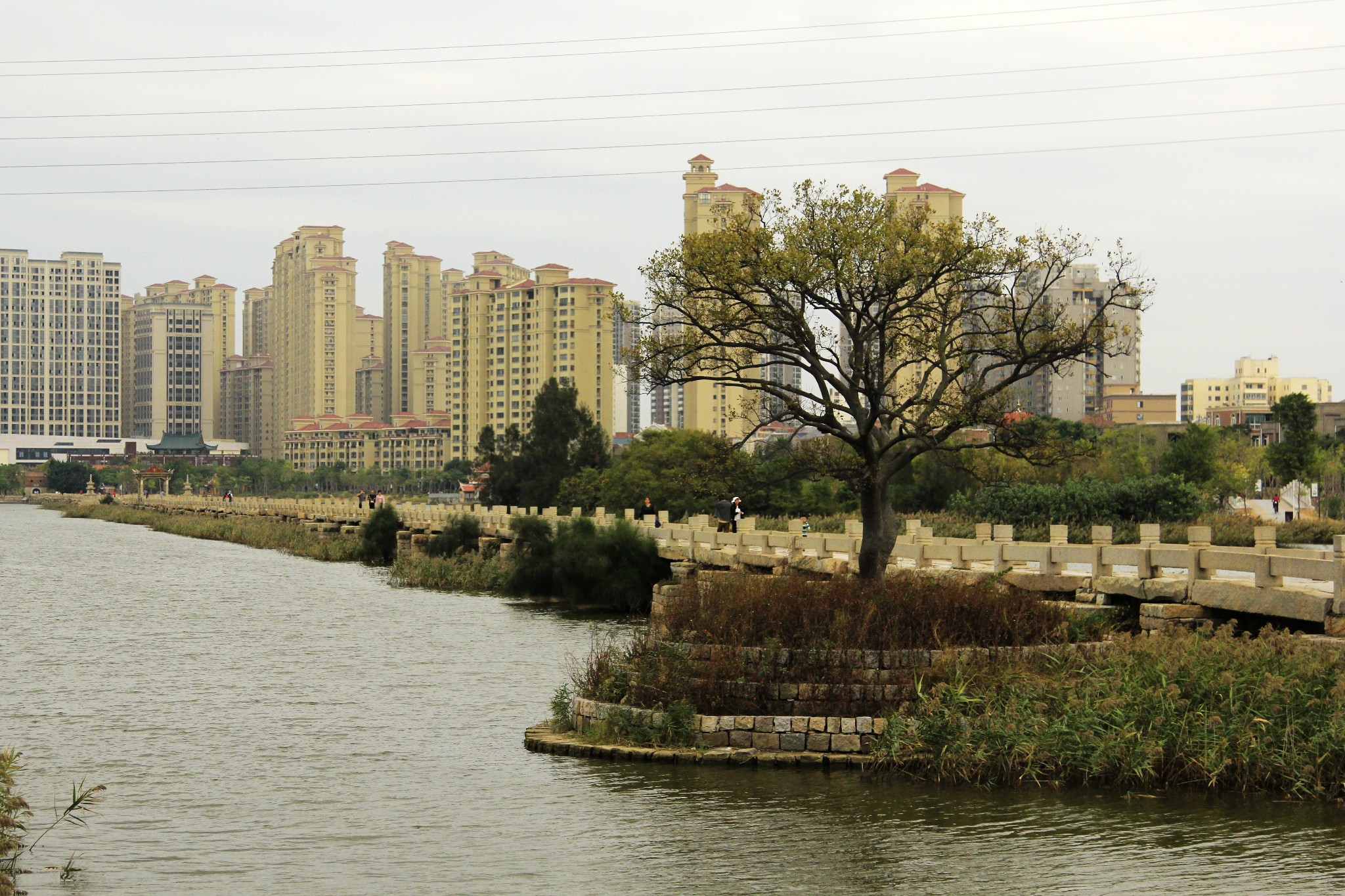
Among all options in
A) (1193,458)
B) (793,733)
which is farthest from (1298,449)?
(793,733)

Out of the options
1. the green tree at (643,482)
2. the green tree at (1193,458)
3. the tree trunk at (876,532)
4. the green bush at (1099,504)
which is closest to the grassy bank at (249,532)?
the green tree at (643,482)

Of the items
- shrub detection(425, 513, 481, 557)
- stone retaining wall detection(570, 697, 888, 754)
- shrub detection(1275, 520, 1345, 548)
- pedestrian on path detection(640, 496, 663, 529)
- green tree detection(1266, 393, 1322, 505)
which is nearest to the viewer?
stone retaining wall detection(570, 697, 888, 754)

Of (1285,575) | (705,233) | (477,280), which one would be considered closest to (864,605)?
(1285,575)

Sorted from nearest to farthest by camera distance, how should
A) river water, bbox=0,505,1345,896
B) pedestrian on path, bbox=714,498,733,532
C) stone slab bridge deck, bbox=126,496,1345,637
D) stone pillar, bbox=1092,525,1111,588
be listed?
river water, bbox=0,505,1345,896, stone slab bridge deck, bbox=126,496,1345,637, stone pillar, bbox=1092,525,1111,588, pedestrian on path, bbox=714,498,733,532

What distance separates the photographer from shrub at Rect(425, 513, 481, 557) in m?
65.1

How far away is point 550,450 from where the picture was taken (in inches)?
3748

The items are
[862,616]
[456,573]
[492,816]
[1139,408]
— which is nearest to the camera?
[492,816]

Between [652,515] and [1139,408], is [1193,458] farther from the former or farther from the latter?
[1139,408]

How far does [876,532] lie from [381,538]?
5097cm

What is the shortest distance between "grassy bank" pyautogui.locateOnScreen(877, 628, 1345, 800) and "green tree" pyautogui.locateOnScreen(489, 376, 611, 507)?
74.5m

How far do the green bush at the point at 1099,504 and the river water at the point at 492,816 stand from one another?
30886 millimetres

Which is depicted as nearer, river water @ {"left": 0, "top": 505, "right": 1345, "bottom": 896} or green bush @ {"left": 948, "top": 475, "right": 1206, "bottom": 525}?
river water @ {"left": 0, "top": 505, "right": 1345, "bottom": 896}

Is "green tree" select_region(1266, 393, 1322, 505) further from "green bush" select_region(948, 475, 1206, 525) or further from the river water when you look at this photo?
the river water

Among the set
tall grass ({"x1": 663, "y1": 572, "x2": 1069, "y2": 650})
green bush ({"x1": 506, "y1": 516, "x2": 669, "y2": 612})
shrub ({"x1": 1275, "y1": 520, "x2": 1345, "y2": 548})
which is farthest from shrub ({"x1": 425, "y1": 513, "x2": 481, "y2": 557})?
tall grass ({"x1": 663, "y1": 572, "x2": 1069, "y2": 650})
